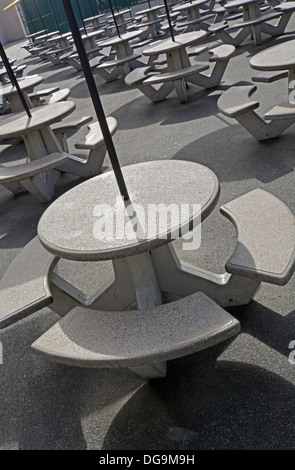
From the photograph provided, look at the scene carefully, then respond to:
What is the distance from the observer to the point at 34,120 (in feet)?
13.9

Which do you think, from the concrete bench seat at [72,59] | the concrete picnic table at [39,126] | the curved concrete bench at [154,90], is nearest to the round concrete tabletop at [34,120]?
the concrete picnic table at [39,126]

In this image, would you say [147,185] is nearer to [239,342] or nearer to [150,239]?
[150,239]

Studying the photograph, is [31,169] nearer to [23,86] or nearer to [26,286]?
[26,286]

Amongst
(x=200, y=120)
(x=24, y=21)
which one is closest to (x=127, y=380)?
(x=200, y=120)

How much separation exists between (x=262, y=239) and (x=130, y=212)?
2.09 ft

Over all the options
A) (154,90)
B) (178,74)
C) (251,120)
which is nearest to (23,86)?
(154,90)

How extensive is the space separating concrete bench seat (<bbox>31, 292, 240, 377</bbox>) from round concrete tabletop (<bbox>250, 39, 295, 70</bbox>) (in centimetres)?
272

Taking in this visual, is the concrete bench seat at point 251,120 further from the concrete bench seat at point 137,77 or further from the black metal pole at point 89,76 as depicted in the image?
the black metal pole at point 89,76

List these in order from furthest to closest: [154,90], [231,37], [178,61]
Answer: [231,37] → [154,90] → [178,61]

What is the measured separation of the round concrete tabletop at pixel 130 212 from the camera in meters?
1.97

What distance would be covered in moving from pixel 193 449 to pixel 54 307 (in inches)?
45.0

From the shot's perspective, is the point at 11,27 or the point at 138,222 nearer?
the point at 138,222

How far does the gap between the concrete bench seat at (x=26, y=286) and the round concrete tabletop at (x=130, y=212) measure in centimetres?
26

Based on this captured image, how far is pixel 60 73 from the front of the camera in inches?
456
